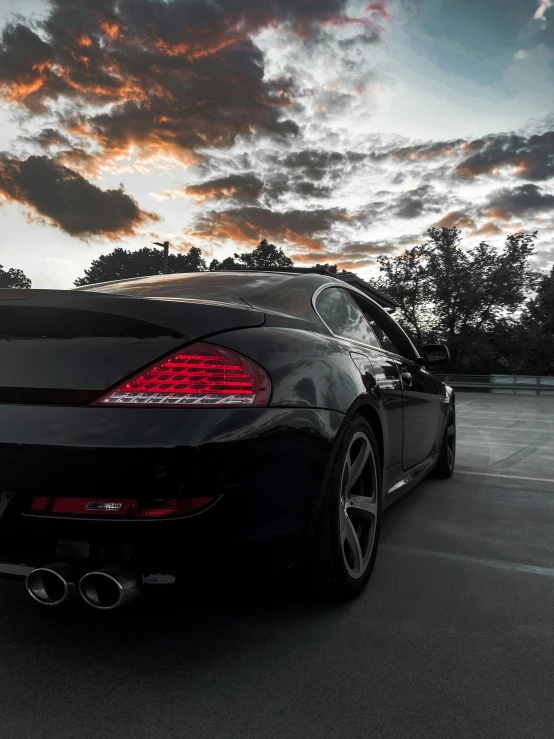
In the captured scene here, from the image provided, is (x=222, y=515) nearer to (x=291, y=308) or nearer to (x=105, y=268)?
(x=291, y=308)

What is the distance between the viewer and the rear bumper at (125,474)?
190 centimetres

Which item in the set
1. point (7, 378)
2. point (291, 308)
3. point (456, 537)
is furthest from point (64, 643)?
point (456, 537)

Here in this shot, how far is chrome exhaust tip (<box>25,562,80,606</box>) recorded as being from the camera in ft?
6.15

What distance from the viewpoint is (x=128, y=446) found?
74.8 inches

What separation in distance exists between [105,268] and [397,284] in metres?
67.9

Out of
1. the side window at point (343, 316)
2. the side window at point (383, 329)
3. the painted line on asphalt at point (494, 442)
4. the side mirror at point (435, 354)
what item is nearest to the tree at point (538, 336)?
the painted line on asphalt at point (494, 442)

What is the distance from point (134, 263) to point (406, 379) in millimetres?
102988

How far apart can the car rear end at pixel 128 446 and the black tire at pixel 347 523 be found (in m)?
0.33

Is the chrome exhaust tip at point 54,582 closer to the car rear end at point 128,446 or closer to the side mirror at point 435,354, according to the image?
the car rear end at point 128,446

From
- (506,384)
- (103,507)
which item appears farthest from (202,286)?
(506,384)

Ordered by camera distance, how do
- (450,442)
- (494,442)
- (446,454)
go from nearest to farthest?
1. (446,454)
2. (450,442)
3. (494,442)

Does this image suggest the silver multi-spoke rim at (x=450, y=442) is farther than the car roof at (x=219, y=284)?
Yes

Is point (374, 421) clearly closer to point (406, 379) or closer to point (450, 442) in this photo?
point (406, 379)

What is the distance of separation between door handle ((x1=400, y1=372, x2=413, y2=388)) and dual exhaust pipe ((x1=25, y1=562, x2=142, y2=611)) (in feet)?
7.40
